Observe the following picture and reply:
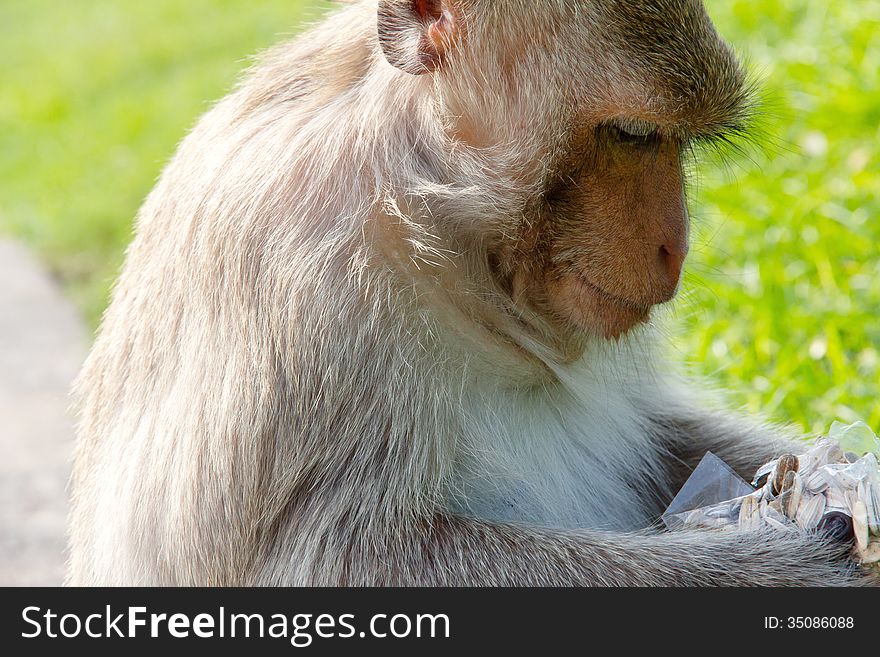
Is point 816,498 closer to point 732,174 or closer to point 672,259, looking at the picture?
point 672,259

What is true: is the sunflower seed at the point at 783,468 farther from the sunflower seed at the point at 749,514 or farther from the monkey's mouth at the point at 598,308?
the monkey's mouth at the point at 598,308

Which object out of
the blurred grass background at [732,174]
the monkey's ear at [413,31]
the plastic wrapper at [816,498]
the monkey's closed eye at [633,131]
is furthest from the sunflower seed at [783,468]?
the monkey's ear at [413,31]

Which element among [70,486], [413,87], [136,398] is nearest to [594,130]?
[413,87]

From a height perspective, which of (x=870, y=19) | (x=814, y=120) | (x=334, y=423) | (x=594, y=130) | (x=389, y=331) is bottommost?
(x=334, y=423)

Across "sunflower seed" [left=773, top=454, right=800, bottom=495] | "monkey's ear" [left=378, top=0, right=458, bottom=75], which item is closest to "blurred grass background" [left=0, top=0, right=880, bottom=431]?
"sunflower seed" [left=773, top=454, right=800, bottom=495]

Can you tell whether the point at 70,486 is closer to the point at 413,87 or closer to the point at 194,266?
the point at 194,266

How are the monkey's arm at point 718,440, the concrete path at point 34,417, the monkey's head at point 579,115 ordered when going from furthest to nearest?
the concrete path at point 34,417 < the monkey's arm at point 718,440 < the monkey's head at point 579,115

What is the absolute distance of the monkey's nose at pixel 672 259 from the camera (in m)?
2.89

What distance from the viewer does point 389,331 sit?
9.64ft

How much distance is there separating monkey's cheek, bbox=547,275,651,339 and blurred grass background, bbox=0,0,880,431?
0.71 metres

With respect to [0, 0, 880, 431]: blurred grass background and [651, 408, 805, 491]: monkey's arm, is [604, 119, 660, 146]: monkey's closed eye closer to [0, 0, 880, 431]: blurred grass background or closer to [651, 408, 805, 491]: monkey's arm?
[0, 0, 880, 431]: blurred grass background

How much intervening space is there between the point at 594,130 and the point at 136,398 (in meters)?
1.43

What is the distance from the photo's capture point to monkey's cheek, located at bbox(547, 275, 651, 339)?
2963mm

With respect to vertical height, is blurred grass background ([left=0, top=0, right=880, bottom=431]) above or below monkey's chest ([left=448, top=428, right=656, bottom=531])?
above
